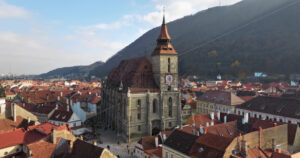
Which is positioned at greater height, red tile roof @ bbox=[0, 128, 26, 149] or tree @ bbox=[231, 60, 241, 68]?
tree @ bbox=[231, 60, 241, 68]

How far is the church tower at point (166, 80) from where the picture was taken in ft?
156

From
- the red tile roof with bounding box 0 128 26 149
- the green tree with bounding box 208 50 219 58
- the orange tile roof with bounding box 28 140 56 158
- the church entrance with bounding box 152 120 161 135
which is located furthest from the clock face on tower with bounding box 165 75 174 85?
the green tree with bounding box 208 50 219 58

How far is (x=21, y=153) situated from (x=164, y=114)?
27958mm

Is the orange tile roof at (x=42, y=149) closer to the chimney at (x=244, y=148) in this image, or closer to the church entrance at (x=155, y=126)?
the chimney at (x=244, y=148)

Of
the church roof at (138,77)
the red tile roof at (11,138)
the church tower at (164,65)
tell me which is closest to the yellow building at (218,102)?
the church tower at (164,65)

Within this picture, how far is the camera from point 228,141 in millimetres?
24250

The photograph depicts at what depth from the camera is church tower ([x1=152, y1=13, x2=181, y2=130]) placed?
47.7m

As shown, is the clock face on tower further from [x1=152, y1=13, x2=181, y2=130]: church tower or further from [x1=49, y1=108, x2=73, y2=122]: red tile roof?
[x1=49, y1=108, x2=73, y2=122]: red tile roof

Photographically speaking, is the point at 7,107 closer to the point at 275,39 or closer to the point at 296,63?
the point at 296,63

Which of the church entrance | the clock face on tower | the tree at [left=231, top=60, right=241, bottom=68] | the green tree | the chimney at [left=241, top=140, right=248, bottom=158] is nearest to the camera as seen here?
the chimney at [left=241, top=140, right=248, bottom=158]

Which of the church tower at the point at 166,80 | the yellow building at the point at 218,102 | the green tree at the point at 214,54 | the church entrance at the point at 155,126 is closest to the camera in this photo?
the church tower at the point at 166,80

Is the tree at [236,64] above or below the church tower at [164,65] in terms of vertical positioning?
above

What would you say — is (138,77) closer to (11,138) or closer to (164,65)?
(164,65)

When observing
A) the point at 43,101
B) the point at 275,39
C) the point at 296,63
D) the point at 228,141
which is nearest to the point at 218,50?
the point at 275,39
